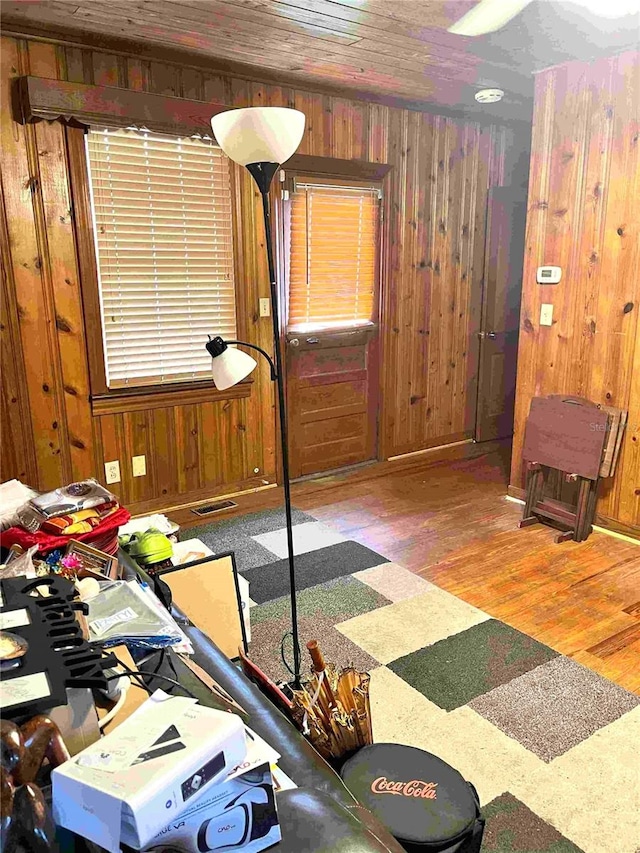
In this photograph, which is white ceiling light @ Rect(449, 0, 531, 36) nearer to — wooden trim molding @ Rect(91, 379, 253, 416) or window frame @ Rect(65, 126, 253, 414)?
window frame @ Rect(65, 126, 253, 414)

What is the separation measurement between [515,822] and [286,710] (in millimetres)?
688

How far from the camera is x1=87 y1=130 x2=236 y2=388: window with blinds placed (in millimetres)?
3375

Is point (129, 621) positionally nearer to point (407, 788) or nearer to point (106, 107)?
point (407, 788)

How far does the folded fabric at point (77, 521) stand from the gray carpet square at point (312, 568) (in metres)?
0.92

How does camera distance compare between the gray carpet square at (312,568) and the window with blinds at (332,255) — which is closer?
the gray carpet square at (312,568)

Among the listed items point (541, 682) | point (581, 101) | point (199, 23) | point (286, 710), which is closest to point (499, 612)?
point (541, 682)

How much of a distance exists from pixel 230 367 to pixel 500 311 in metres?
3.75

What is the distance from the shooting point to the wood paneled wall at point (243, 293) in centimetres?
317

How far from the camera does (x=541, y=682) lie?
2.24 meters

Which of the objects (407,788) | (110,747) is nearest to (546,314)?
(407,788)

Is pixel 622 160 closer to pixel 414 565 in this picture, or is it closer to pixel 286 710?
pixel 414 565

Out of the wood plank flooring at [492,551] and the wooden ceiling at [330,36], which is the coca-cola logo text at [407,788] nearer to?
the wood plank flooring at [492,551]

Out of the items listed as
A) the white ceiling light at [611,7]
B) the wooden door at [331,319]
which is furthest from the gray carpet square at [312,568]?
the white ceiling light at [611,7]

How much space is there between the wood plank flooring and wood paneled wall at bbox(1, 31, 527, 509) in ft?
1.26
